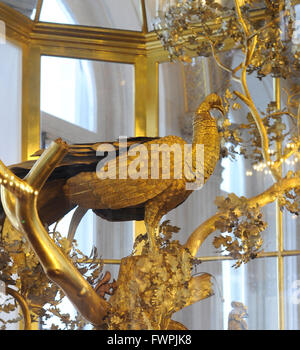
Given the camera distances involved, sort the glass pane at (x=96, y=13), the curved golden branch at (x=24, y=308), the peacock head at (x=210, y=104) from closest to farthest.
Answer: the curved golden branch at (x=24, y=308) < the peacock head at (x=210, y=104) < the glass pane at (x=96, y=13)

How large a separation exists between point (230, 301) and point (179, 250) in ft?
4.02

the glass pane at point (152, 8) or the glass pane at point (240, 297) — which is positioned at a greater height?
the glass pane at point (152, 8)

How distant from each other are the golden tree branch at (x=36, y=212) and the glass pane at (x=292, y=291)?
5.51ft

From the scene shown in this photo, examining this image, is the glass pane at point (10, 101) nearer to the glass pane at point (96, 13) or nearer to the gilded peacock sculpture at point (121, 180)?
the glass pane at point (96, 13)

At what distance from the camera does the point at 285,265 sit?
2453 mm

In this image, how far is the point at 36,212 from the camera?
0.77 metres

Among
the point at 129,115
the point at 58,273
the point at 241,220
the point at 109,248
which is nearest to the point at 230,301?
the point at 109,248

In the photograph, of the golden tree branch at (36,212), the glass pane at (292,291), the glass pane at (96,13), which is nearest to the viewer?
the golden tree branch at (36,212)

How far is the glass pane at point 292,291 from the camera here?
2.34 m

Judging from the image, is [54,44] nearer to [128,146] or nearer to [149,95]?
[149,95]

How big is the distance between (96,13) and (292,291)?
56.6 inches

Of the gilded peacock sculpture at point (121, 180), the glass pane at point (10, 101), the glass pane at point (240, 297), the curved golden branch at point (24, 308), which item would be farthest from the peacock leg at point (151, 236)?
the glass pane at point (10, 101)

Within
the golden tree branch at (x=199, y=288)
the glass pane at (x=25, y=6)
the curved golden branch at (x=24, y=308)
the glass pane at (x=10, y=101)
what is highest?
the glass pane at (x=25, y=6)

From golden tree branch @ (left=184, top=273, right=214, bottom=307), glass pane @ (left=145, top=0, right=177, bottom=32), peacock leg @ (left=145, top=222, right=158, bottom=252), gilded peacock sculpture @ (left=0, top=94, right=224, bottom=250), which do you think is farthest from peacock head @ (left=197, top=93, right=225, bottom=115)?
glass pane @ (left=145, top=0, right=177, bottom=32)
